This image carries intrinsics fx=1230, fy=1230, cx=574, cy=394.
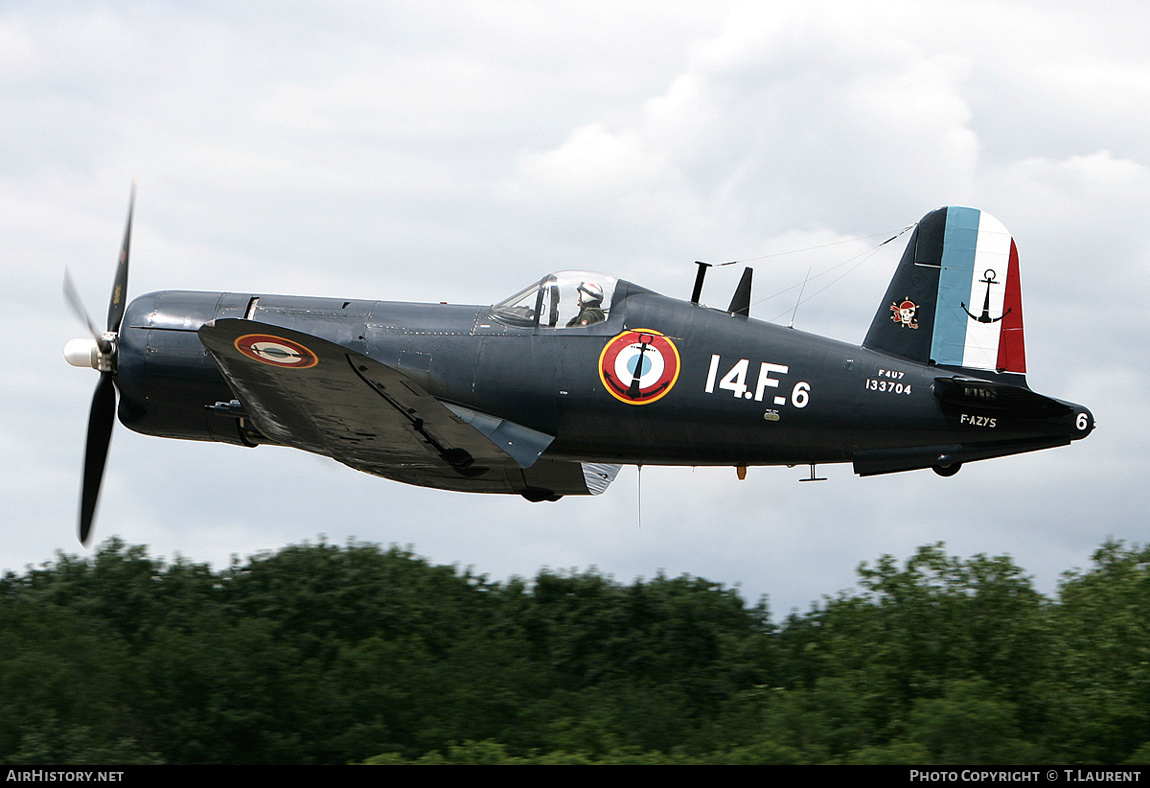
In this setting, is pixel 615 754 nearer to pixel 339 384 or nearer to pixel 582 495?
pixel 582 495

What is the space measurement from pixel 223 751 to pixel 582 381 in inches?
434

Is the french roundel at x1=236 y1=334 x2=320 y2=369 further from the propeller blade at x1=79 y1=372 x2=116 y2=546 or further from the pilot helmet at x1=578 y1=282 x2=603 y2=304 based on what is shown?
the propeller blade at x1=79 y1=372 x2=116 y2=546

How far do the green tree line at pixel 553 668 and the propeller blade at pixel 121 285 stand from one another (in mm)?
6506

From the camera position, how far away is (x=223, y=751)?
18906 mm

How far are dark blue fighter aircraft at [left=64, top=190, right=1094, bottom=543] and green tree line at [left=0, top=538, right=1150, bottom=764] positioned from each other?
453 cm

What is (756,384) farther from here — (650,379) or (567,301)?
(567,301)

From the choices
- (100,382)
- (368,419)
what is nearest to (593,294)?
(368,419)

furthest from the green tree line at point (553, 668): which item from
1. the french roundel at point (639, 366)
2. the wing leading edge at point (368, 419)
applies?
the french roundel at point (639, 366)

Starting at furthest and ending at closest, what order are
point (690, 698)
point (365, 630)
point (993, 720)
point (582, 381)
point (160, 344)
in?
1. point (365, 630)
2. point (690, 698)
3. point (993, 720)
4. point (160, 344)
5. point (582, 381)

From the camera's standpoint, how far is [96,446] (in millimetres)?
13008

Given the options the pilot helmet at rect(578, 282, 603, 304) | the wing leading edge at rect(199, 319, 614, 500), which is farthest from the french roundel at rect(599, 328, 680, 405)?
the wing leading edge at rect(199, 319, 614, 500)

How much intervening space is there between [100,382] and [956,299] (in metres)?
8.62

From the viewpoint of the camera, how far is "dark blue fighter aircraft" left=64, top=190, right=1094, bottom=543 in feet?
34.9
